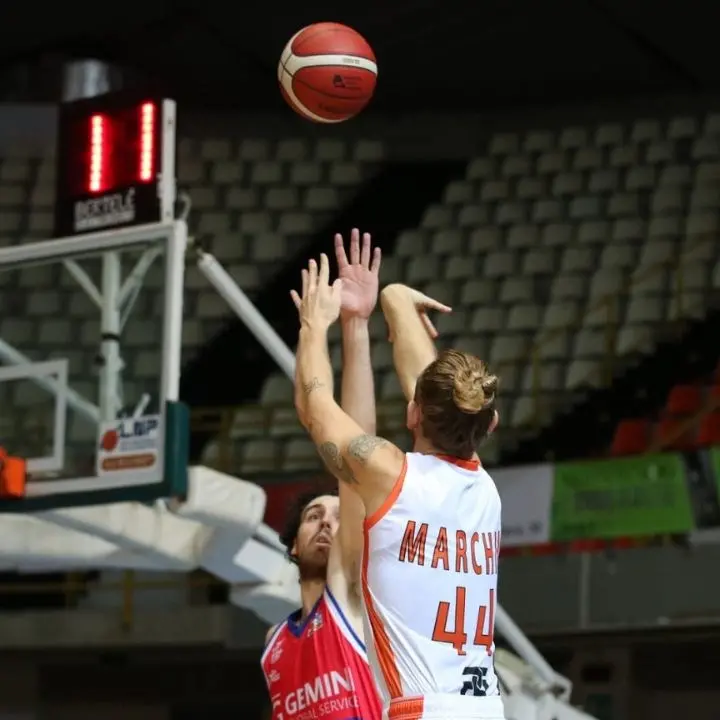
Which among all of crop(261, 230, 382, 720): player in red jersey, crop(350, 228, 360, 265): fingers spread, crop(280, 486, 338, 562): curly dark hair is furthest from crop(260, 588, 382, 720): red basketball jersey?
crop(350, 228, 360, 265): fingers spread

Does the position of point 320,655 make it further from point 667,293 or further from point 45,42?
point 45,42

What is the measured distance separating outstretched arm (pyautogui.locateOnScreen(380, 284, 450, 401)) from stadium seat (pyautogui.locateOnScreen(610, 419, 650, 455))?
7.16 m

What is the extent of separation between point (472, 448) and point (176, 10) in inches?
455

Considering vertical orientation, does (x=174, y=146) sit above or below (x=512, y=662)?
above

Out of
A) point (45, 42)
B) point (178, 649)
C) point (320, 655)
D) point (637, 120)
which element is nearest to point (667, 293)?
point (637, 120)

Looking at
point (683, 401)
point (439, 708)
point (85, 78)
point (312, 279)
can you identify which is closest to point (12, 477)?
point (312, 279)

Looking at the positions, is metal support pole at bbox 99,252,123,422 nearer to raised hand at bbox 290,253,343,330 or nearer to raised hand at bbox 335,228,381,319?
raised hand at bbox 335,228,381,319

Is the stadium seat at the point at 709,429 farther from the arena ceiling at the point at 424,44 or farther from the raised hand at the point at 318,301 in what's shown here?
the raised hand at the point at 318,301

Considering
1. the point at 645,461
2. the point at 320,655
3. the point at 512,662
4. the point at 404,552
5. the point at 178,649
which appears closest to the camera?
the point at 404,552

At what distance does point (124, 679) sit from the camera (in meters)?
13.4

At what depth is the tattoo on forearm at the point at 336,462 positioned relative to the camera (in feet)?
11.9

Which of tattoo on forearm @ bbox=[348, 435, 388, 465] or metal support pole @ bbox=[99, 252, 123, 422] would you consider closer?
tattoo on forearm @ bbox=[348, 435, 388, 465]

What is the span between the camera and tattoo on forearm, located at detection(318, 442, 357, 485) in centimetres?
363

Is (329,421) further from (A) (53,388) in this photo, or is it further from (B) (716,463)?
(B) (716,463)
